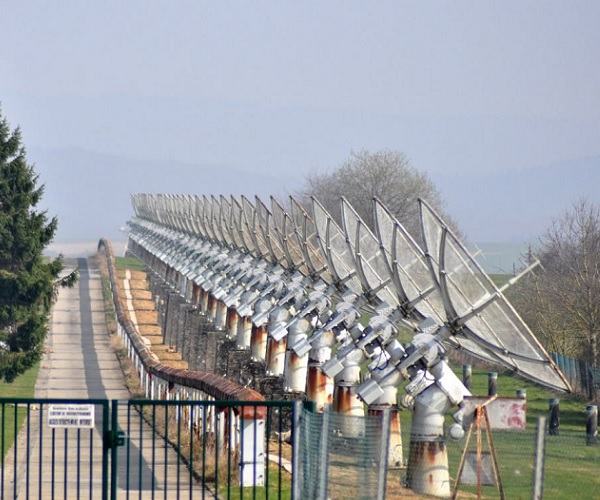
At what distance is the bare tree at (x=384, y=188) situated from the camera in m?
99.5

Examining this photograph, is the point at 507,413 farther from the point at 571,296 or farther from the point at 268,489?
the point at 571,296

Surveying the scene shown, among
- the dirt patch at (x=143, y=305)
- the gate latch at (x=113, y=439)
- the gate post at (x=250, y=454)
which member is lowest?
the gate post at (x=250, y=454)

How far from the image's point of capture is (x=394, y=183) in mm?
102562

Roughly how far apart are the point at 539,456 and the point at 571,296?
111 feet

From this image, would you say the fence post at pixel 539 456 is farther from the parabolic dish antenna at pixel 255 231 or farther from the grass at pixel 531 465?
→ the parabolic dish antenna at pixel 255 231

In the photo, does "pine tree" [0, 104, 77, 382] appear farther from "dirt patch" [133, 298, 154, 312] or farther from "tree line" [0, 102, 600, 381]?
"dirt patch" [133, 298, 154, 312]

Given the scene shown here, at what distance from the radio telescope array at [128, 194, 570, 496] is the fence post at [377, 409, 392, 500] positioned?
114cm

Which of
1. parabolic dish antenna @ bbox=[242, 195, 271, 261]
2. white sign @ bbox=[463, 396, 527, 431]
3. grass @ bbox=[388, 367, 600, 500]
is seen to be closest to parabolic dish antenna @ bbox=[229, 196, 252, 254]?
parabolic dish antenna @ bbox=[242, 195, 271, 261]

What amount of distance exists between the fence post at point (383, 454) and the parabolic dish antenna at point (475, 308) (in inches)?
193

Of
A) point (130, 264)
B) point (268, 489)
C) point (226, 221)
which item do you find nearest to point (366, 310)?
point (268, 489)

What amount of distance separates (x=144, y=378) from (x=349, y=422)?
21881mm

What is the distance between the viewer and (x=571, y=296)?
45344mm

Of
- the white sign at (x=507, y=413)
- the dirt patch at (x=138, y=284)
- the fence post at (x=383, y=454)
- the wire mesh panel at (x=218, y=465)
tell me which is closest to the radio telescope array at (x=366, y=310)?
the fence post at (x=383, y=454)

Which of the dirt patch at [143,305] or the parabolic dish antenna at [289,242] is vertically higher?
the parabolic dish antenna at [289,242]
